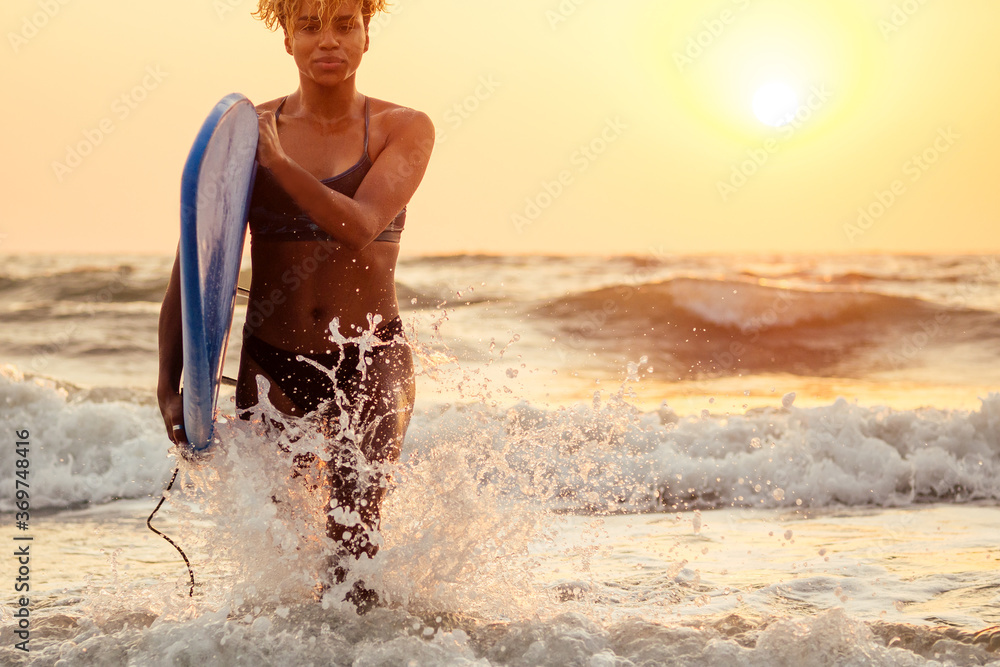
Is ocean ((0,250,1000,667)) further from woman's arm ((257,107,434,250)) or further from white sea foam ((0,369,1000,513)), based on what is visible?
woman's arm ((257,107,434,250))

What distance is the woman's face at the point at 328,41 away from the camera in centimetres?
295

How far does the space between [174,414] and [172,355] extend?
0.64 ft

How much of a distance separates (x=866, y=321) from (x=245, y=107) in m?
14.3

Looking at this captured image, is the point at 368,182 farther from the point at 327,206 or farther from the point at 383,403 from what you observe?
the point at 383,403

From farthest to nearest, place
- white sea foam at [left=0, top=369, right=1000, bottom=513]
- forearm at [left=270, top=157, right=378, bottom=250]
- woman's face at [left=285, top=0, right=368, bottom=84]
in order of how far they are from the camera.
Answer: white sea foam at [left=0, top=369, right=1000, bottom=513]
woman's face at [left=285, top=0, right=368, bottom=84]
forearm at [left=270, top=157, right=378, bottom=250]

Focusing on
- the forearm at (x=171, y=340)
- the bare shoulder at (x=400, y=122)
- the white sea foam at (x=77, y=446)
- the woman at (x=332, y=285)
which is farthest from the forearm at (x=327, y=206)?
the white sea foam at (x=77, y=446)

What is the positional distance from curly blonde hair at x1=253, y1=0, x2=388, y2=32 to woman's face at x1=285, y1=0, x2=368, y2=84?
0.05 ft

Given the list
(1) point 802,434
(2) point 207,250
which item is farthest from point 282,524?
(1) point 802,434

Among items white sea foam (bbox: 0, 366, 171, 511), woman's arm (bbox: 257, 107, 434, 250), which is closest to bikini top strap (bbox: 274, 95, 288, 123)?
woman's arm (bbox: 257, 107, 434, 250)

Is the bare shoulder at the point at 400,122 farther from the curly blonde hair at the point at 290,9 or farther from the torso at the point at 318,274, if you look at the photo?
the curly blonde hair at the point at 290,9

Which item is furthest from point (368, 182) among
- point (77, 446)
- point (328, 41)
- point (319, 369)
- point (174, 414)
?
point (77, 446)

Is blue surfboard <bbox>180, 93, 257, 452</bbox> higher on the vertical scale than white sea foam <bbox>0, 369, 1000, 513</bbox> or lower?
higher

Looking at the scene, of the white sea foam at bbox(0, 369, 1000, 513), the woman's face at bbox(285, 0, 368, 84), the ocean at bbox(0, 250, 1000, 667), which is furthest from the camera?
the white sea foam at bbox(0, 369, 1000, 513)

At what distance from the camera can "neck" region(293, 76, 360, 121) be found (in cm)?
308
